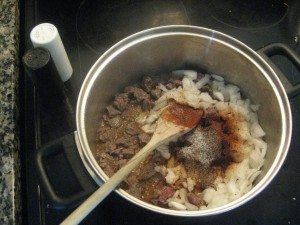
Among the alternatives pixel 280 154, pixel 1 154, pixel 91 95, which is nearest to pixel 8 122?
pixel 1 154

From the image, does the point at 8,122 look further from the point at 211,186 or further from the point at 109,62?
the point at 211,186

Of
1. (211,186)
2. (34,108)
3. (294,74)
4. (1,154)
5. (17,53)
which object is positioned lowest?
(211,186)

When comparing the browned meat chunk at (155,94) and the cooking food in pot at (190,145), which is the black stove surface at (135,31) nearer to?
the cooking food in pot at (190,145)

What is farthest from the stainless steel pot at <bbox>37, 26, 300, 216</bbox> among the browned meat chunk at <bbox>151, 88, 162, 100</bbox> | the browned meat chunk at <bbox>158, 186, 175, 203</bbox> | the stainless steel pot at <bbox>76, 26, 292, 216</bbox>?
the browned meat chunk at <bbox>158, 186, 175, 203</bbox>

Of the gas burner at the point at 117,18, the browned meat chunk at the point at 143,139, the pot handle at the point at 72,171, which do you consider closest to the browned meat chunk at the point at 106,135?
the browned meat chunk at the point at 143,139

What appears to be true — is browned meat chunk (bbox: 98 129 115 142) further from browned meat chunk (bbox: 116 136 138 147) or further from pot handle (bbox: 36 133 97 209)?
Answer: pot handle (bbox: 36 133 97 209)

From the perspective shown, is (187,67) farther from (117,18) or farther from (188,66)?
(117,18)

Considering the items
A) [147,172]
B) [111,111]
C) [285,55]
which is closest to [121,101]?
[111,111]
